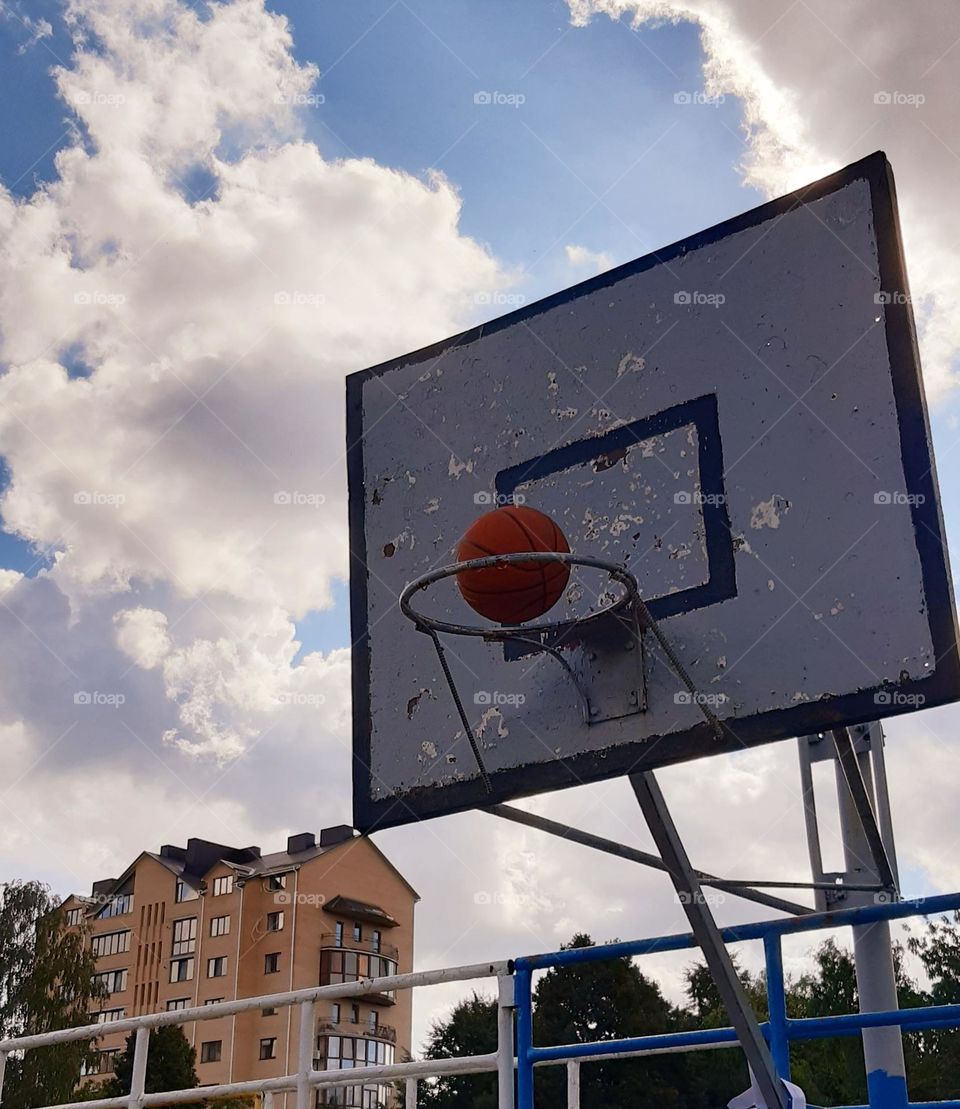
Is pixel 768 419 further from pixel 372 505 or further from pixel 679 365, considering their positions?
pixel 372 505

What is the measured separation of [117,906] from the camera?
53.4 meters

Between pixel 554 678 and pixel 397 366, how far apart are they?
193 cm

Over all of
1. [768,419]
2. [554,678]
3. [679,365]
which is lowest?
[554,678]

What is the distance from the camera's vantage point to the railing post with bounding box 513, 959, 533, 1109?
16.1ft

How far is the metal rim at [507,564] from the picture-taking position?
4.31 meters

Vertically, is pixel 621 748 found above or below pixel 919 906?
above

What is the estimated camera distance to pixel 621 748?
4508 mm

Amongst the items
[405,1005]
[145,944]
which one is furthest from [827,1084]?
[145,944]

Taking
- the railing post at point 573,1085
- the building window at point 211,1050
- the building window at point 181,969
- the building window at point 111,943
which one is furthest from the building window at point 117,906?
the railing post at point 573,1085

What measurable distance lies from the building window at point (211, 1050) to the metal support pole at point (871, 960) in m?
45.7

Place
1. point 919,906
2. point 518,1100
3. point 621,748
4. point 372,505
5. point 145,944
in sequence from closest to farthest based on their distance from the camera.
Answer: point 919,906, point 621,748, point 518,1100, point 372,505, point 145,944

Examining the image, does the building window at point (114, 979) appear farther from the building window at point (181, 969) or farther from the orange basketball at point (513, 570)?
the orange basketball at point (513, 570)

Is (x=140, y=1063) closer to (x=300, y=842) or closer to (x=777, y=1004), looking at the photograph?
(x=777, y=1004)


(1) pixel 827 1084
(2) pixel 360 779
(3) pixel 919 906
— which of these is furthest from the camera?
(1) pixel 827 1084
